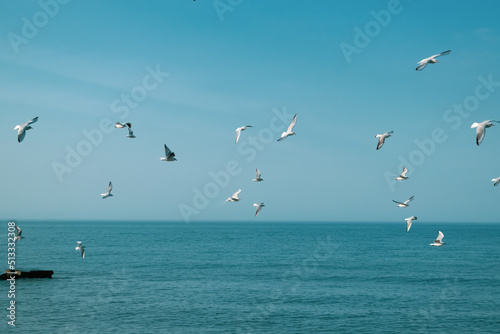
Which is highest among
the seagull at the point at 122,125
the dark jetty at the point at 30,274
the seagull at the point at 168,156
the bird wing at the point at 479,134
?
the seagull at the point at 122,125

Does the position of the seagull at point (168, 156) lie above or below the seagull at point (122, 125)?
below

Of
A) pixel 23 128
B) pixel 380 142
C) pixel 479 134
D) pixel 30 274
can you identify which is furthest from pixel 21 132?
pixel 30 274

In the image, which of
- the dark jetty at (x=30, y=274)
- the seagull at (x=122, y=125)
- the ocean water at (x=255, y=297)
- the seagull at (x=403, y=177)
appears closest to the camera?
the seagull at (x=122, y=125)

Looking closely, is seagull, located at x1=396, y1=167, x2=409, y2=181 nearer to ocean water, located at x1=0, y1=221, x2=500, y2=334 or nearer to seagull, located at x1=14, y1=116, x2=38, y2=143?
ocean water, located at x1=0, y1=221, x2=500, y2=334

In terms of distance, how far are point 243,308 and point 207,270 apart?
33.5m

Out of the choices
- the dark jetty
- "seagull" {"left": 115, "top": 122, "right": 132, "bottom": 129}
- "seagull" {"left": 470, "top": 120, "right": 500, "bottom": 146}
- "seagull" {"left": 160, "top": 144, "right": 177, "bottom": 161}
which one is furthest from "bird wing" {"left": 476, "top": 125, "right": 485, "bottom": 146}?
the dark jetty

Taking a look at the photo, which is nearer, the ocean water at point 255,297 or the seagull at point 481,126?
the seagull at point 481,126

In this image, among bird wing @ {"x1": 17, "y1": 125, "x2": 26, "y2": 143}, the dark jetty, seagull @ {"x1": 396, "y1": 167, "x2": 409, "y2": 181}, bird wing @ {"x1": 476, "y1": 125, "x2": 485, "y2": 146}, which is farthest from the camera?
the dark jetty

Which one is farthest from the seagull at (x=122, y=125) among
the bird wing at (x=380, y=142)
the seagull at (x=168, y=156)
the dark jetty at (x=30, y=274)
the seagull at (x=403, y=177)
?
the dark jetty at (x=30, y=274)

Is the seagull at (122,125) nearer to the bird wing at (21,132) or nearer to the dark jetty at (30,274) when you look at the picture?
the bird wing at (21,132)

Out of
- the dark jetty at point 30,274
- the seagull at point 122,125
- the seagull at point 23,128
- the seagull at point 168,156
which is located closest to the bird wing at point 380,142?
the seagull at point 168,156

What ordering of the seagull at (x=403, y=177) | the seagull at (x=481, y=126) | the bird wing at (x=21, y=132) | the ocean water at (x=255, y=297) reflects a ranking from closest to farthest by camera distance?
the seagull at (x=481, y=126) < the bird wing at (x=21, y=132) < the seagull at (x=403, y=177) < the ocean water at (x=255, y=297)

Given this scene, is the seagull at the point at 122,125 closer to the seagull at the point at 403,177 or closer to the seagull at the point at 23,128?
the seagull at the point at 23,128

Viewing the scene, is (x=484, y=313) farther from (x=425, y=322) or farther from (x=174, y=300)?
(x=174, y=300)
